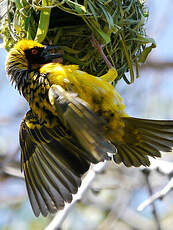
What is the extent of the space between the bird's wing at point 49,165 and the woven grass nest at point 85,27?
0.44 meters

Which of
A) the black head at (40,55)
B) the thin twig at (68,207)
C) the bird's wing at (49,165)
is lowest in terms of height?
the thin twig at (68,207)

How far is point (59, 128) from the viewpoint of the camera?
2.46 metres

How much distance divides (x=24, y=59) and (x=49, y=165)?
64cm

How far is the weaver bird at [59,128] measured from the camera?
7.86ft

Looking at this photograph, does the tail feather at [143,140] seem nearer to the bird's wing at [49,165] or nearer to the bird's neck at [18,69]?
the bird's wing at [49,165]

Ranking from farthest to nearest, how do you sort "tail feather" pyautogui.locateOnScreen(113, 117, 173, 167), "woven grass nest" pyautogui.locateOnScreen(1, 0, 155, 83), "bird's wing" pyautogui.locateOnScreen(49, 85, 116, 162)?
"tail feather" pyautogui.locateOnScreen(113, 117, 173, 167)
"woven grass nest" pyautogui.locateOnScreen(1, 0, 155, 83)
"bird's wing" pyautogui.locateOnScreen(49, 85, 116, 162)

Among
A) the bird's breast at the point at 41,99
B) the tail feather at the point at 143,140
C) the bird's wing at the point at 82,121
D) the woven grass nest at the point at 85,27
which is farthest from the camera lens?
the tail feather at the point at 143,140

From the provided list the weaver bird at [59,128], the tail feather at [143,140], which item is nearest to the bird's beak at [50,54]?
the weaver bird at [59,128]

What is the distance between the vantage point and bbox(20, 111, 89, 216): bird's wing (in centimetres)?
247

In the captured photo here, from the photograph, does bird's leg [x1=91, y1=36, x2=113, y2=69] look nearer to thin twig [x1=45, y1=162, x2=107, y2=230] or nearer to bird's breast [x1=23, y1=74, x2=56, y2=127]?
bird's breast [x1=23, y1=74, x2=56, y2=127]

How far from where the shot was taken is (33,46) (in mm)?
2465

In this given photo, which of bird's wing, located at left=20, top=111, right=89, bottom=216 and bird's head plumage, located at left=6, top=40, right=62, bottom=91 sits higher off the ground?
bird's head plumage, located at left=6, top=40, right=62, bottom=91

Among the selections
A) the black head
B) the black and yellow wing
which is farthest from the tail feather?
the black head

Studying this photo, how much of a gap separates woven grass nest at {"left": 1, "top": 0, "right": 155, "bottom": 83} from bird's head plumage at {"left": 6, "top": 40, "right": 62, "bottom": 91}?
0.05 metres
